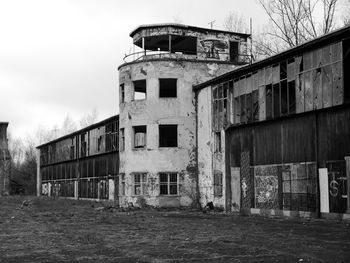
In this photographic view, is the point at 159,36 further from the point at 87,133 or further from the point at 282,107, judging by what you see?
the point at 87,133

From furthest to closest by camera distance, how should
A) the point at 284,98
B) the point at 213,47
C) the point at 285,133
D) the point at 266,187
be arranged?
the point at 213,47 < the point at 266,187 < the point at 284,98 < the point at 285,133

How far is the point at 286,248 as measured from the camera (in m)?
13.2

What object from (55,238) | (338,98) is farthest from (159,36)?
(55,238)

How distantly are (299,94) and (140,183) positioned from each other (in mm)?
14573

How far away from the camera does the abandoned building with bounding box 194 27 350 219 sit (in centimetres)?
2109

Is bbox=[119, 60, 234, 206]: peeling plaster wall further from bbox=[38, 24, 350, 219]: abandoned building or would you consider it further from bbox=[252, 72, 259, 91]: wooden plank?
bbox=[252, 72, 259, 91]: wooden plank

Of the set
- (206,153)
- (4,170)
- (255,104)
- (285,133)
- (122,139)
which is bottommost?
(4,170)

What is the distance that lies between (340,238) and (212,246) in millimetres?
4133

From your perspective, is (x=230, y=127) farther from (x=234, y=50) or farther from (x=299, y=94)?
(x=234, y=50)

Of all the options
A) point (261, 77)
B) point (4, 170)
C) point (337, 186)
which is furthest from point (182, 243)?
point (4, 170)

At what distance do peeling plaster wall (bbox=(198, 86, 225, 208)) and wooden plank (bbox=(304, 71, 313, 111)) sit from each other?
8.40 m

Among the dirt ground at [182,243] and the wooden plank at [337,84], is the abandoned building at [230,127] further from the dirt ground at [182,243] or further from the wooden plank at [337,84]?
the dirt ground at [182,243]

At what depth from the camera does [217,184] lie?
1234 inches

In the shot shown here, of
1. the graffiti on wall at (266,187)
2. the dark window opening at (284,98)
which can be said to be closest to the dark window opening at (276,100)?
the dark window opening at (284,98)
